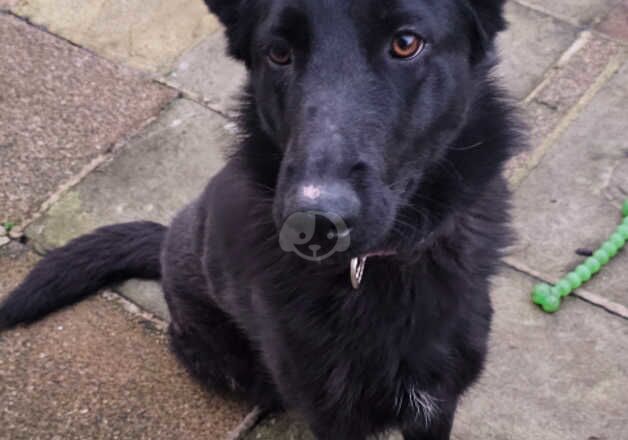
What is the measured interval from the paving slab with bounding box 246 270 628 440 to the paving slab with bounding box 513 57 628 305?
18 cm

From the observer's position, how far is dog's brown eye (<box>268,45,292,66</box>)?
220 cm

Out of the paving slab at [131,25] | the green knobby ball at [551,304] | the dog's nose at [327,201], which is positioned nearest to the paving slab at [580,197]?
the green knobby ball at [551,304]

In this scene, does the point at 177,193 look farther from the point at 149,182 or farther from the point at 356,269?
the point at 356,269

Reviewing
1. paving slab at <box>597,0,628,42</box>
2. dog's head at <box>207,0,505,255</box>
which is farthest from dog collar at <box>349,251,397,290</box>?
paving slab at <box>597,0,628,42</box>

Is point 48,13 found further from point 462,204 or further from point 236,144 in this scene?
point 462,204

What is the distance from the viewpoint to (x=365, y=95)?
6.82 feet

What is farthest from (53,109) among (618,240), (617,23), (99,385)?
(617,23)

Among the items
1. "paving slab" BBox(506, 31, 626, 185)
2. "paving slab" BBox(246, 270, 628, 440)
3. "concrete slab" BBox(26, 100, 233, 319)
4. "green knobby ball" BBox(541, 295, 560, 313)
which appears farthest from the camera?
"paving slab" BBox(506, 31, 626, 185)

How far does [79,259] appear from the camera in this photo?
330cm

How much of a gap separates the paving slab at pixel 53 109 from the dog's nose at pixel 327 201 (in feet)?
7.05

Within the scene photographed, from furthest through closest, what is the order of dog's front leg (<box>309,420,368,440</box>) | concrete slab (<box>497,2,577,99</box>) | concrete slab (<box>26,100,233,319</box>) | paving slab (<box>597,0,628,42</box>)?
paving slab (<box>597,0,628,42</box>), concrete slab (<box>497,2,577,99</box>), concrete slab (<box>26,100,233,319</box>), dog's front leg (<box>309,420,368,440</box>)

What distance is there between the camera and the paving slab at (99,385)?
3.04 m

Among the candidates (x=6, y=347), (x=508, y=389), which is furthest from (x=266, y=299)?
(x=6, y=347)

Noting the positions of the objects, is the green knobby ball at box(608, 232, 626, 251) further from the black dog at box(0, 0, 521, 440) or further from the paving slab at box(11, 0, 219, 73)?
the paving slab at box(11, 0, 219, 73)
